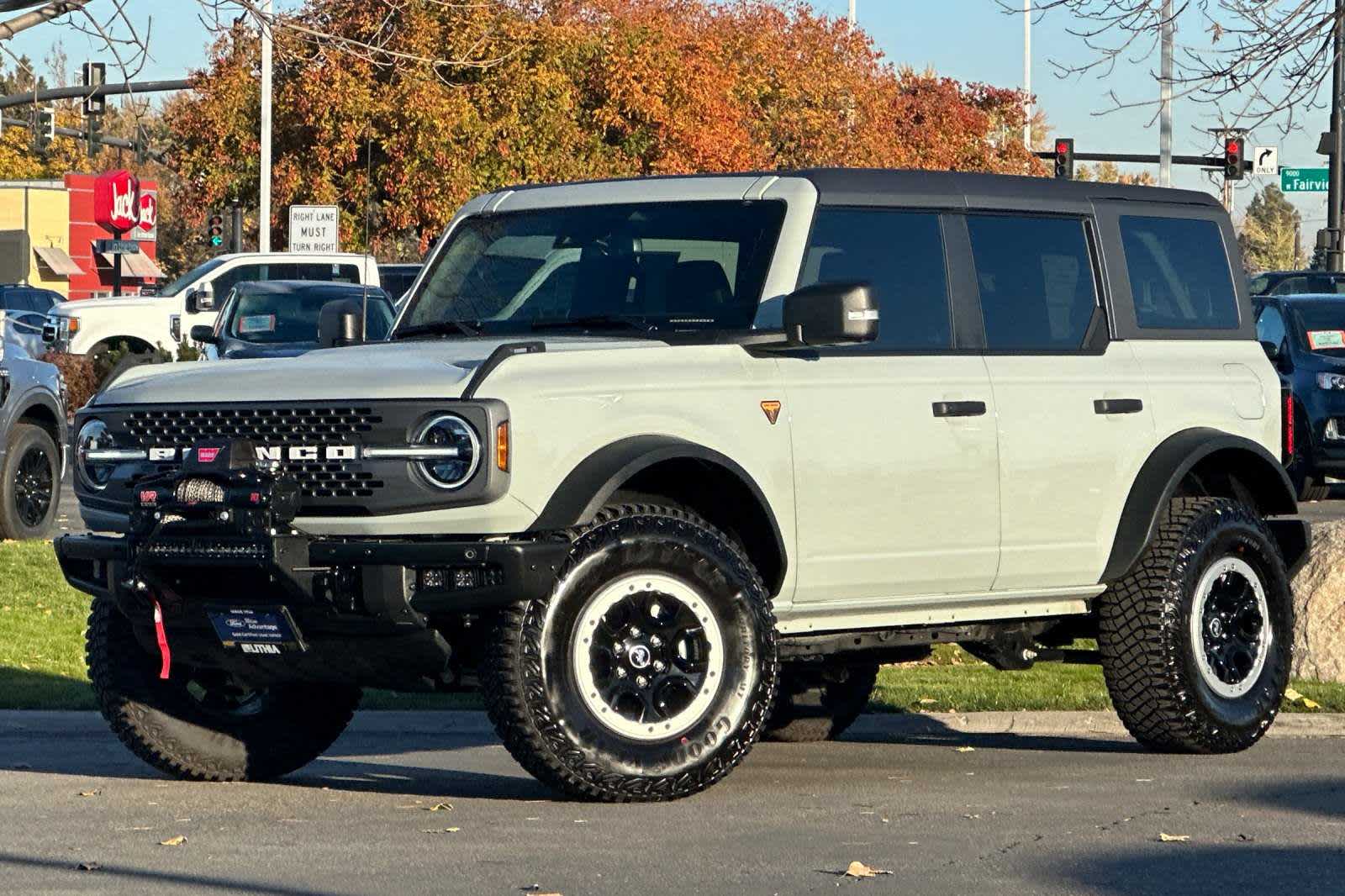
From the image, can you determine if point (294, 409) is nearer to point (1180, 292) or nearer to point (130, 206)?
point (1180, 292)

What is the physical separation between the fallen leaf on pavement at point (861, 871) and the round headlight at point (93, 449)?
2.90 metres

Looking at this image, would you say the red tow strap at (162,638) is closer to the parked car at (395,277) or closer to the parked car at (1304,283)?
the parked car at (1304,283)

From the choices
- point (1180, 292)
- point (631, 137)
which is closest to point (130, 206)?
point (631, 137)

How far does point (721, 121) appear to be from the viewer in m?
50.7

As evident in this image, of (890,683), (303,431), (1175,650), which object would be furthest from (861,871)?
(890,683)

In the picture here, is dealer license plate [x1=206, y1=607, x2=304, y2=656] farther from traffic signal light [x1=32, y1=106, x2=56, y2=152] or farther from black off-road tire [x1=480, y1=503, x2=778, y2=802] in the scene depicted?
traffic signal light [x1=32, y1=106, x2=56, y2=152]

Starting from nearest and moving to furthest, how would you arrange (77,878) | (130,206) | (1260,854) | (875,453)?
1. (77,878)
2. (1260,854)
3. (875,453)
4. (130,206)

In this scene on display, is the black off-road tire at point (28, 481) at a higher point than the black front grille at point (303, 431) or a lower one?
lower

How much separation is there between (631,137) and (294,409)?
138ft

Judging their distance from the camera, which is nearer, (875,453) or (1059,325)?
(875,453)

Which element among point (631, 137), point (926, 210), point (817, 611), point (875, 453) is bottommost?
point (817, 611)

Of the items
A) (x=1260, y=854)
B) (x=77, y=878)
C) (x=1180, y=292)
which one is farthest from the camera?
(x=1180, y=292)

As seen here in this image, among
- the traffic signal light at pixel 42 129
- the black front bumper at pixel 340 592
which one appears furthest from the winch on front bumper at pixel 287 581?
the traffic signal light at pixel 42 129

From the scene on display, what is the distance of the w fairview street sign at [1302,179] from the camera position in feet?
147
